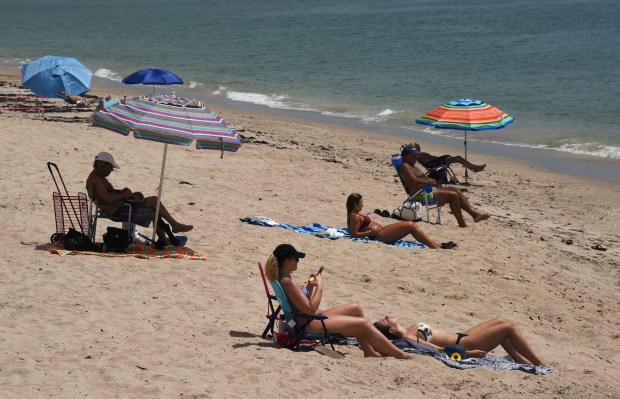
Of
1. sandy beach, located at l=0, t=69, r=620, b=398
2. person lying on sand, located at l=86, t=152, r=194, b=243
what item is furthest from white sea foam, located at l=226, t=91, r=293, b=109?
person lying on sand, located at l=86, t=152, r=194, b=243

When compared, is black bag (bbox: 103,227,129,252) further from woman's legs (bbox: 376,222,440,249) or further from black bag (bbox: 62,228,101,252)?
woman's legs (bbox: 376,222,440,249)

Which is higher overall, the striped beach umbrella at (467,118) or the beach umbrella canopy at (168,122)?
the striped beach umbrella at (467,118)

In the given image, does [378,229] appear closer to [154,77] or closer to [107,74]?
[154,77]

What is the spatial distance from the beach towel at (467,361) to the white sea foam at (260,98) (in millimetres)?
20500

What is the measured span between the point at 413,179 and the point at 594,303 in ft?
10.8

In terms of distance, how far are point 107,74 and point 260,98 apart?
9.03 meters

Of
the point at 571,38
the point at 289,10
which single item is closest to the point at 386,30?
the point at 571,38

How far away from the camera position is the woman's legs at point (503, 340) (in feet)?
23.9

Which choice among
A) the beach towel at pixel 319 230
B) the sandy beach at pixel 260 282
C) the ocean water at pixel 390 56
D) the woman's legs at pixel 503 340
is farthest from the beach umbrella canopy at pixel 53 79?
the woman's legs at pixel 503 340

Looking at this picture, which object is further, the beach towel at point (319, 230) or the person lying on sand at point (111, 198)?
the beach towel at point (319, 230)

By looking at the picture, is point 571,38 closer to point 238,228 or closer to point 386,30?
point 386,30

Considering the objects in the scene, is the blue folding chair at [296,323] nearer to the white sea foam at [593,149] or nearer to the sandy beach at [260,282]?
the sandy beach at [260,282]

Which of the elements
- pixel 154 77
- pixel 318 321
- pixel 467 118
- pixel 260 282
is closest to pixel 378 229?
pixel 260 282

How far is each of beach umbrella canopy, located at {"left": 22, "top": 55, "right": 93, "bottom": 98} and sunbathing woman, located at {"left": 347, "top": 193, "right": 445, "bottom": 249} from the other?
30.8ft
